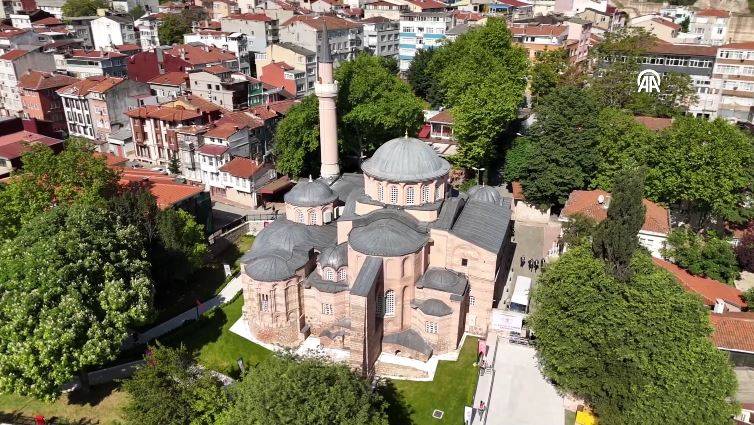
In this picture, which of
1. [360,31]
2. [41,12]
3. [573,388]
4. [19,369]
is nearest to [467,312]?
[573,388]

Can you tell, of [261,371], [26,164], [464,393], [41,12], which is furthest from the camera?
[41,12]

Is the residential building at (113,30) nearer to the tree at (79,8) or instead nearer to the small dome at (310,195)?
the tree at (79,8)

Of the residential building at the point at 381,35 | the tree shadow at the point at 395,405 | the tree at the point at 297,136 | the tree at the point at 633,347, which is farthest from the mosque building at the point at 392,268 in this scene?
the residential building at the point at 381,35

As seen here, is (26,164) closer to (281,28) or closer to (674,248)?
(674,248)

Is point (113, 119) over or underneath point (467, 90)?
underneath

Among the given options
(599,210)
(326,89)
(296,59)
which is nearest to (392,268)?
(326,89)

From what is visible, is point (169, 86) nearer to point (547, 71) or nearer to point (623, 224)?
point (547, 71)

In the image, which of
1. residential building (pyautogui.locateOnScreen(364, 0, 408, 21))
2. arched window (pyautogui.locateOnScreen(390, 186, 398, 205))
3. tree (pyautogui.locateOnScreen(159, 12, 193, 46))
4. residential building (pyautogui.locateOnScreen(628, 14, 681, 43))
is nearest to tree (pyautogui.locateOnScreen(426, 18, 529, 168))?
arched window (pyautogui.locateOnScreen(390, 186, 398, 205))
